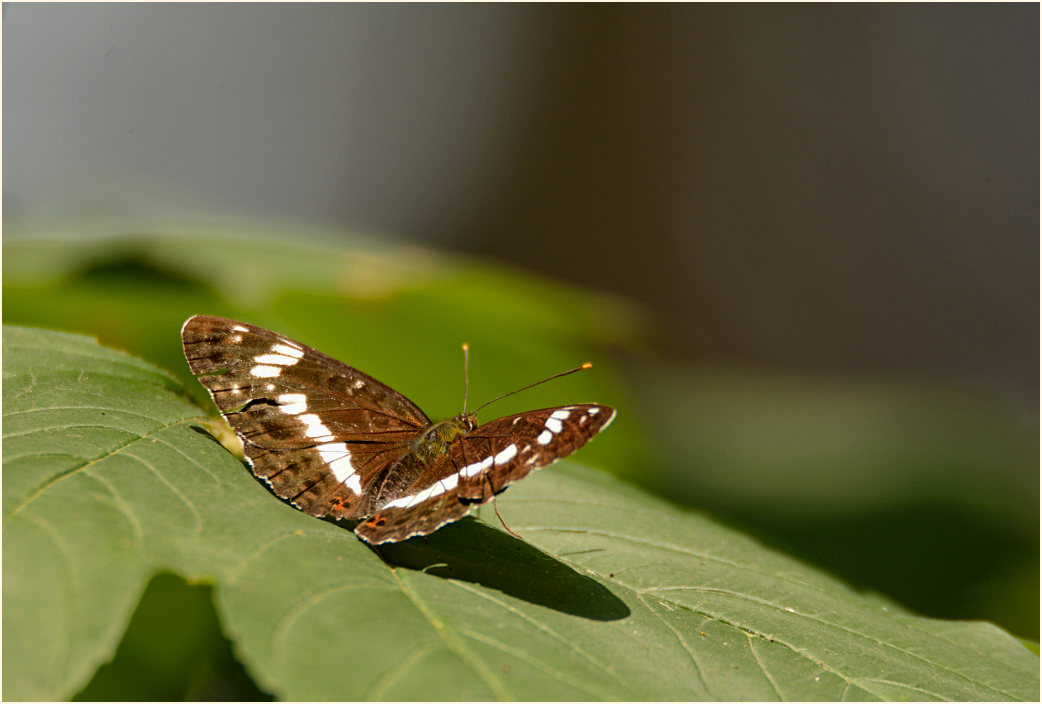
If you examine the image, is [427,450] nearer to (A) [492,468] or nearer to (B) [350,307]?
(A) [492,468]

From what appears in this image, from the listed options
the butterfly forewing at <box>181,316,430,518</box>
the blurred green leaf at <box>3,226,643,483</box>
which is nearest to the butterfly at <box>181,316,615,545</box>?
the butterfly forewing at <box>181,316,430,518</box>

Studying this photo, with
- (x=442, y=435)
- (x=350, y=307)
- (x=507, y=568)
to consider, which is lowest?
(x=507, y=568)

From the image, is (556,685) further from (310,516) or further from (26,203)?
(26,203)

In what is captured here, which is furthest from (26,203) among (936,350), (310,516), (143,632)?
(936,350)

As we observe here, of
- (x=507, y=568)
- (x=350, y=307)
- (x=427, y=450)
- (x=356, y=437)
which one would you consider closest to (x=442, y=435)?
(x=427, y=450)

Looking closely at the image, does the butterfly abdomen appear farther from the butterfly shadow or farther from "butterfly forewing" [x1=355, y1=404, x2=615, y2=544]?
the butterfly shadow

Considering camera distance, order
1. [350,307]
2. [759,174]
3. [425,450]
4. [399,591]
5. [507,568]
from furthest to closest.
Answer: [759,174] → [350,307] → [425,450] → [507,568] → [399,591]

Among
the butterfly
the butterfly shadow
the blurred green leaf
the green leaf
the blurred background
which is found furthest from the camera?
the blurred background
